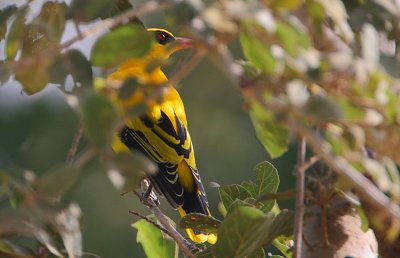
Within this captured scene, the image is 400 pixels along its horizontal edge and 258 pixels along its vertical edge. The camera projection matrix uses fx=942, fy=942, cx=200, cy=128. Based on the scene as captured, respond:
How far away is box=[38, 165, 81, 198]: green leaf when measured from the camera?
49.2 inches

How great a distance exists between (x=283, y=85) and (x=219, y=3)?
15cm

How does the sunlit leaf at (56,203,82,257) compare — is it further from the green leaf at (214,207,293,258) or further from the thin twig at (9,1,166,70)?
Answer: the green leaf at (214,207,293,258)

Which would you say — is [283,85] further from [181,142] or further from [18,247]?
[181,142]

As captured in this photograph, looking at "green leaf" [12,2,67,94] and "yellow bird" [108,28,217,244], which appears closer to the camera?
"green leaf" [12,2,67,94]

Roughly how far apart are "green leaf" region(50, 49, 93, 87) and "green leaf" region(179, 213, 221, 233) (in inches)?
20.6

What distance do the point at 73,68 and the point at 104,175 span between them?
7127 millimetres

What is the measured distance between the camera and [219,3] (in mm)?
1293

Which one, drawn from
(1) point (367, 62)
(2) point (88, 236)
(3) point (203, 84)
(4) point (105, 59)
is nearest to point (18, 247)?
(4) point (105, 59)

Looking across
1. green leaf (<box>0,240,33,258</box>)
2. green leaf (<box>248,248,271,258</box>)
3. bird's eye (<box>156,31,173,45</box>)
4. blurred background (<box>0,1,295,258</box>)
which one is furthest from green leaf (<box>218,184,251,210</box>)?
blurred background (<box>0,1,295,258</box>)

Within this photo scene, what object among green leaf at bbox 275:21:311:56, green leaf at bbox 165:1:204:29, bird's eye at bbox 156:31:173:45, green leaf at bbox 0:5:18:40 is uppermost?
green leaf at bbox 275:21:311:56

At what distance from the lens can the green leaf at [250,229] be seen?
65.9 inches

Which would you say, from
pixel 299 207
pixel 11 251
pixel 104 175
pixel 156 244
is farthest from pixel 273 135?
pixel 104 175

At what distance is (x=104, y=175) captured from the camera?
859cm

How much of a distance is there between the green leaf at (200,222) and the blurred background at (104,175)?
617 cm
